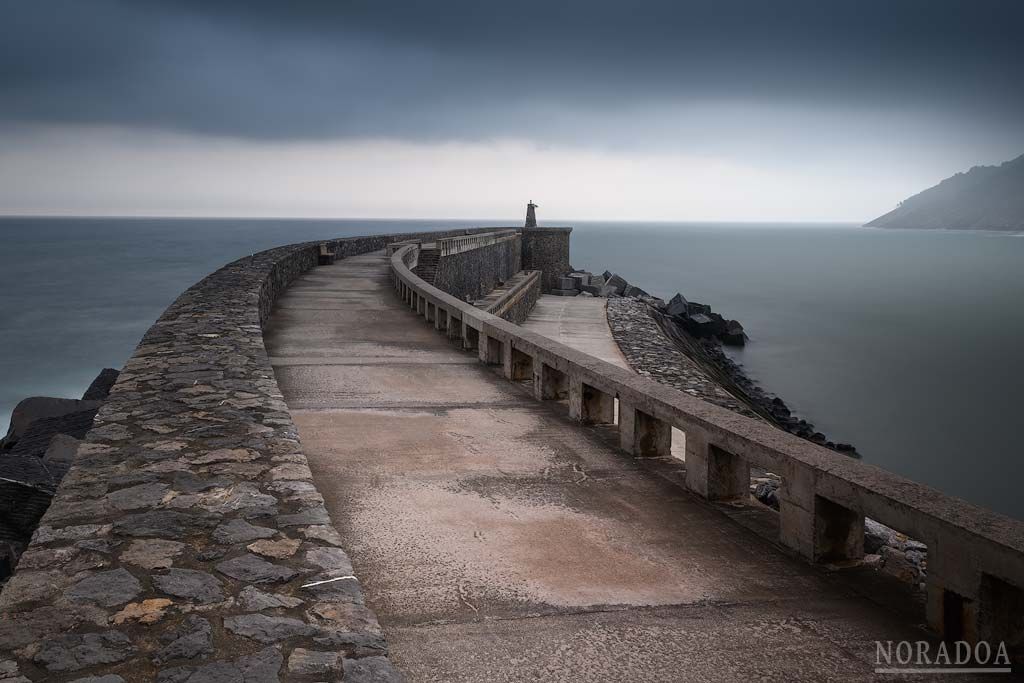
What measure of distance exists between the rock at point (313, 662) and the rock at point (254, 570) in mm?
538

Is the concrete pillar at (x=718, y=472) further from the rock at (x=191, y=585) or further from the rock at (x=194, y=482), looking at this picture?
the rock at (x=191, y=585)

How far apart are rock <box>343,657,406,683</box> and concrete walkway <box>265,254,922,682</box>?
363mm

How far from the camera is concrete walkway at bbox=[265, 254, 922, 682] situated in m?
3.10

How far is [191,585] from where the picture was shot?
3061 millimetres

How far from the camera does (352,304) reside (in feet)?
47.7

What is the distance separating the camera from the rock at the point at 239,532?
137 inches

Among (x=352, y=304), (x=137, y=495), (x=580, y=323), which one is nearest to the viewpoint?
(x=137, y=495)

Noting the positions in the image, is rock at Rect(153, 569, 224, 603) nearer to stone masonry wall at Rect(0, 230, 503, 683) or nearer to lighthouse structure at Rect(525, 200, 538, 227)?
stone masonry wall at Rect(0, 230, 503, 683)

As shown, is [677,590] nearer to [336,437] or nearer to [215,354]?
[336,437]

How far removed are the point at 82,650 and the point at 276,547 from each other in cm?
94

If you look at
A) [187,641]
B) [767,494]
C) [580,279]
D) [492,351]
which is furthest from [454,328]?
[580,279]

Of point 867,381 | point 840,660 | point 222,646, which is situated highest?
point 222,646

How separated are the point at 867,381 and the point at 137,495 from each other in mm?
36558

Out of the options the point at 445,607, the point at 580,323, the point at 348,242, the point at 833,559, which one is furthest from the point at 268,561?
the point at 580,323
